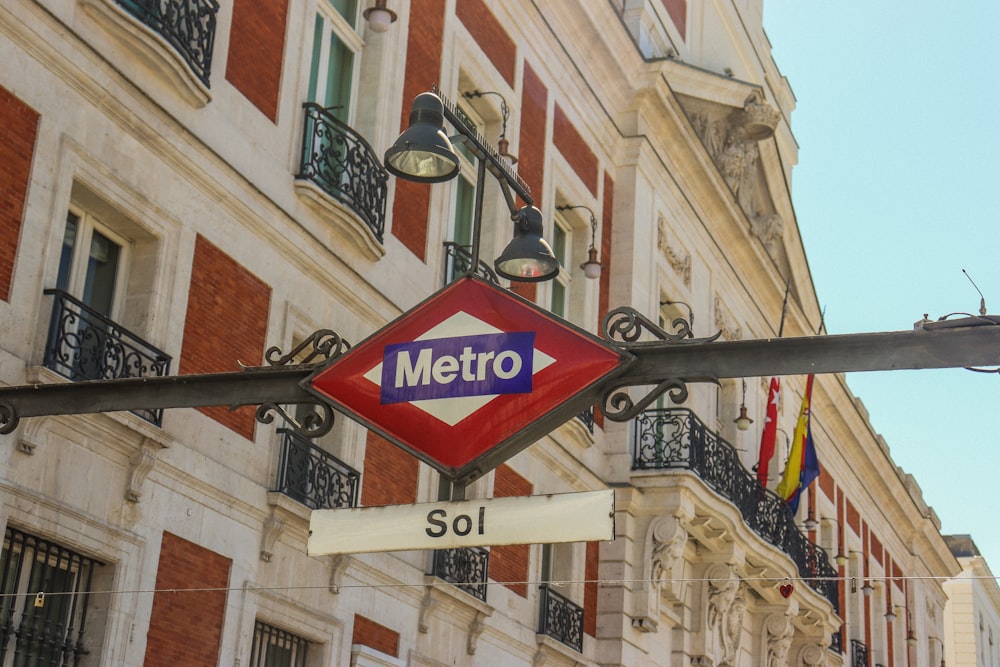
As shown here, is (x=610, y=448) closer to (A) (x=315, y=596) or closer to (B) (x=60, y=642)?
(A) (x=315, y=596)

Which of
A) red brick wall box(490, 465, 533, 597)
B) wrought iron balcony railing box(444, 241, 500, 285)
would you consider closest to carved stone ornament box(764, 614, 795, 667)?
red brick wall box(490, 465, 533, 597)

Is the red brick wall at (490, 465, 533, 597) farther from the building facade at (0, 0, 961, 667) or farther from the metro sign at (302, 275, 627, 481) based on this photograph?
the metro sign at (302, 275, 627, 481)

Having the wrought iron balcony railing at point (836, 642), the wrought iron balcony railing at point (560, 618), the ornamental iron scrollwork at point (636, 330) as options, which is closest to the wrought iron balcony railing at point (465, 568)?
the wrought iron balcony railing at point (560, 618)

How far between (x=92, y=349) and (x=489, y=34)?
969 centimetres

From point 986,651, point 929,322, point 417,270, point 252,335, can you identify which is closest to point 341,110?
point 417,270

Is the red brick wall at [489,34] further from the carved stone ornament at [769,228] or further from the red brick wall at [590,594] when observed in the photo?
the carved stone ornament at [769,228]

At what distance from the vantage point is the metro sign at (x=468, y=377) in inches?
286

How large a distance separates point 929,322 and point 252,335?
8.54 m

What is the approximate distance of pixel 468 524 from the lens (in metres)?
7.12

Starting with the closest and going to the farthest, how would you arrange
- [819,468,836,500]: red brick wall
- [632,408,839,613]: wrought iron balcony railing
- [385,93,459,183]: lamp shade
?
[385,93,459,183]: lamp shade → [632,408,839,613]: wrought iron balcony railing → [819,468,836,500]: red brick wall

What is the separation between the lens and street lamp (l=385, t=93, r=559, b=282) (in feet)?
27.0

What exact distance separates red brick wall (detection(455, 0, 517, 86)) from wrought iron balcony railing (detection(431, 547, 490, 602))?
639 centimetres

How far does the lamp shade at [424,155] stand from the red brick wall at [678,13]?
67.2 ft

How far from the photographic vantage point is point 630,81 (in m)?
24.8
